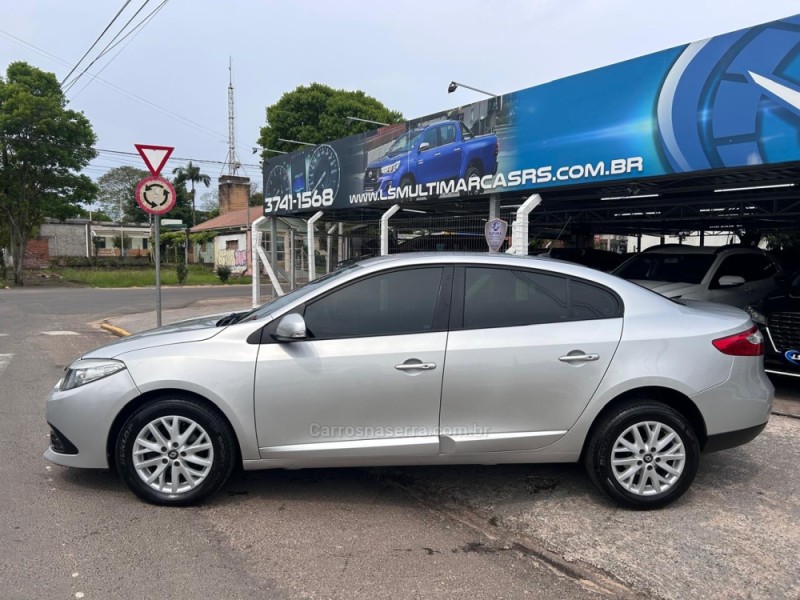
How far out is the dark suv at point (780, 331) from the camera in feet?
19.6

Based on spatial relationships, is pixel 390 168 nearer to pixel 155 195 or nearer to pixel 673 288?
pixel 155 195

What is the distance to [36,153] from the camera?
27.1m

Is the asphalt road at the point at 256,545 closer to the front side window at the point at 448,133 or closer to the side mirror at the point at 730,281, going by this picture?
the side mirror at the point at 730,281

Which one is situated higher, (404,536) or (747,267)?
(747,267)

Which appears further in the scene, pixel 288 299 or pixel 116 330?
pixel 116 330

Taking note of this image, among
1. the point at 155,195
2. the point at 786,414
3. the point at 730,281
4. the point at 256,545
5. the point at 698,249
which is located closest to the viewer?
the point at 256,545

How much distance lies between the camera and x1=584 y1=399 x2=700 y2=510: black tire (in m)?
3.65

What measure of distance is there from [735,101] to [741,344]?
12.8 ft

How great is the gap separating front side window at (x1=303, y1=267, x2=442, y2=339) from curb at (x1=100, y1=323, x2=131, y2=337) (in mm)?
9451

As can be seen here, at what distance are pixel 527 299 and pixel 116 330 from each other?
1116cm

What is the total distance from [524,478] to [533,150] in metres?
5.63

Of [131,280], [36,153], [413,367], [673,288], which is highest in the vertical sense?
[36,153]

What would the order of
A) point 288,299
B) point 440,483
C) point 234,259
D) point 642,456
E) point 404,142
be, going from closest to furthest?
point 642,456
point 288,299
point 440,483
point 404,142
point 234,259

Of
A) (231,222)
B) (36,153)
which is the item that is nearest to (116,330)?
(36,153)
